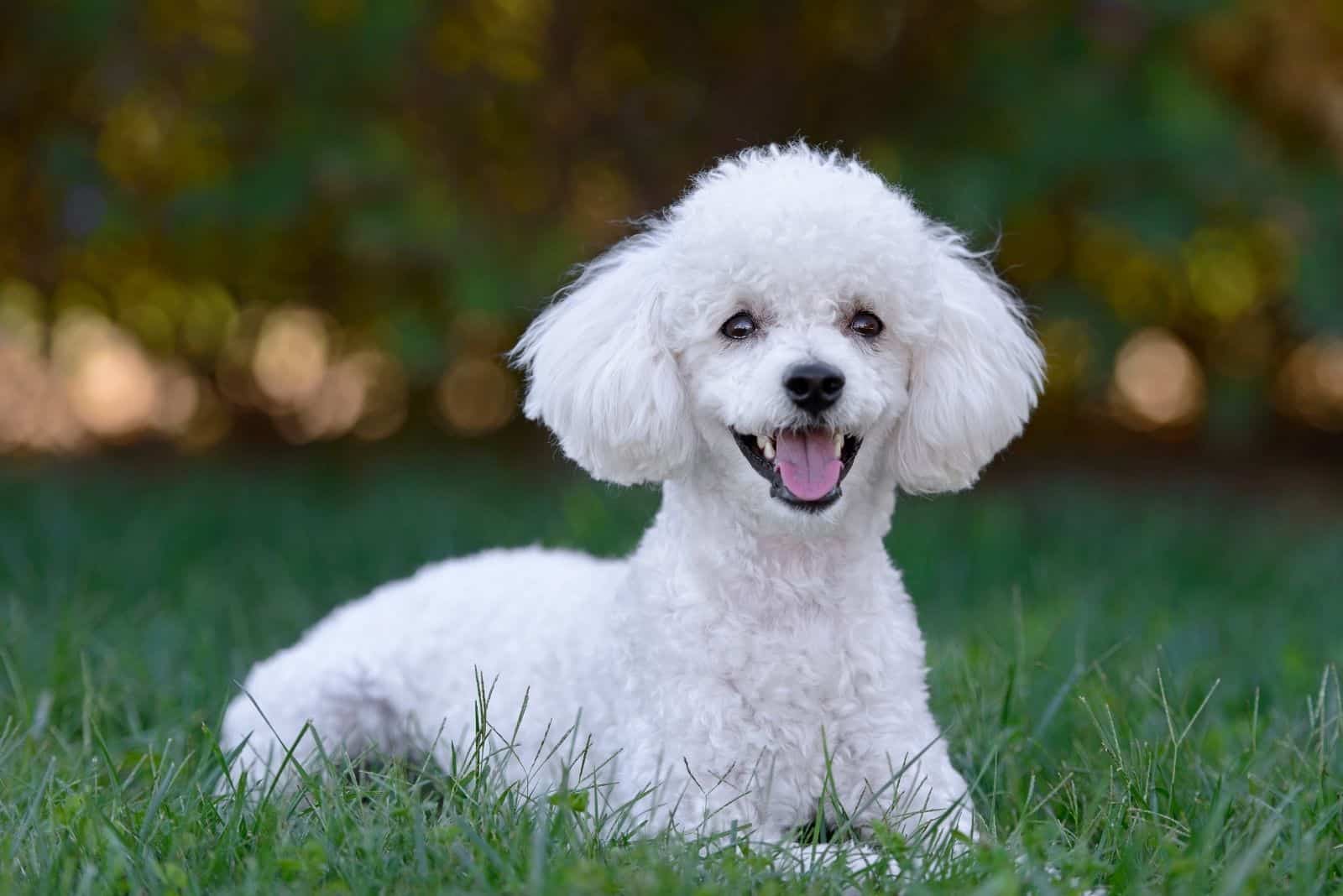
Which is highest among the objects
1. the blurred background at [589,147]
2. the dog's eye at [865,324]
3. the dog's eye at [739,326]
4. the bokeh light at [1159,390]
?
the blurred background at [589,147]

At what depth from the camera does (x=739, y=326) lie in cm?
276

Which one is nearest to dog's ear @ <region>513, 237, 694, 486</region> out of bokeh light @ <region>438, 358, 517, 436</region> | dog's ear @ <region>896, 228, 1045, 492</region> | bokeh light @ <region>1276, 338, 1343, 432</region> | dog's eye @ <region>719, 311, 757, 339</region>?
dog's eye @ <region>719, 311, 757, 339</region>

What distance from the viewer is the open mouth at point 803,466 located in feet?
8.62

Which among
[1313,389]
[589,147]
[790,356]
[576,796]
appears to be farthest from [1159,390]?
[576,796]

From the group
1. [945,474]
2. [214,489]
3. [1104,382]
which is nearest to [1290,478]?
[1104,382]

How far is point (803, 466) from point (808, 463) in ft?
0.04

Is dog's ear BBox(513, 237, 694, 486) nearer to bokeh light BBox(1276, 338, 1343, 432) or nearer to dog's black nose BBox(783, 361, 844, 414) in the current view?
dog's black nose BBox(783, 361, 844, 414)

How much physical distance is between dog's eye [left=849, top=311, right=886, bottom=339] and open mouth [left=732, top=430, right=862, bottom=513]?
226 millimetres

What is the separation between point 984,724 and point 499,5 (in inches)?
205

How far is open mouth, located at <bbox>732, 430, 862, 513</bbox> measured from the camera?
8.62 ft

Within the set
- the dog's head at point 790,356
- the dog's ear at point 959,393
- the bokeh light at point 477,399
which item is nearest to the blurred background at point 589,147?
the bokeh light at point 477,399

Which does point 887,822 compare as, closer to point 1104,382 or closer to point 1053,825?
point 1053,825

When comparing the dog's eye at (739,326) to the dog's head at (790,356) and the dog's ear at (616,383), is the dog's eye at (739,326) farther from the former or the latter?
the dog's ear at (616,383)

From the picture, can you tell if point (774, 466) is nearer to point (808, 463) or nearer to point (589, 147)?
point (808, 463)
